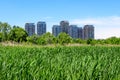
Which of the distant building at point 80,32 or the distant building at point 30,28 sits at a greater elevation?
the distant building at point 30,28

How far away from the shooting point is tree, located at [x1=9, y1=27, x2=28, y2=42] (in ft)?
237

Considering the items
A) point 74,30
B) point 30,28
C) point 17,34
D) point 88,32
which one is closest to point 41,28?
point 30,28

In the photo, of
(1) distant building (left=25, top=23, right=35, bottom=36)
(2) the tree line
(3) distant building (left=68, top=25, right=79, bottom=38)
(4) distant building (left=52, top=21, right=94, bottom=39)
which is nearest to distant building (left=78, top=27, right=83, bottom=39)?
(4) distant building (left=52, top=21, right=94, bottom=39)

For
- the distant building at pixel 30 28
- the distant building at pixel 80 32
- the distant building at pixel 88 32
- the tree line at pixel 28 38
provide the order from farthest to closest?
the distant building at pixel 88 32
the distant building at pixel 80 32
the distant building at pixel 30 28
the tree line at pixel 28 38

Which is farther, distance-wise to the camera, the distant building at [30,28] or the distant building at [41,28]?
the distant building at [41,28]

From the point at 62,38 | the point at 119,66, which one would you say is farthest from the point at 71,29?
the point at 119,66

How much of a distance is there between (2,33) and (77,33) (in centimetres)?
8360

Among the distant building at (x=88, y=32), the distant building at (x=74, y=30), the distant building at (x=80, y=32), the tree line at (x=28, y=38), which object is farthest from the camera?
the distant building at (x=88, y=32)

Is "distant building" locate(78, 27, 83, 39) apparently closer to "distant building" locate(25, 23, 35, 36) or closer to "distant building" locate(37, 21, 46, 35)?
"distant building" locate(37, 21, 46, 35)

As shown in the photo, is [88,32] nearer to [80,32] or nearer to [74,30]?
[80,32]

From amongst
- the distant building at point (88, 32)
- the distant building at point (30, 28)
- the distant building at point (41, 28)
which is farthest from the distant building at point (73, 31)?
the distant building at point (30, 28)

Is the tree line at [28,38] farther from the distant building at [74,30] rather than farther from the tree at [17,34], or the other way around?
the distant building at [74,30]

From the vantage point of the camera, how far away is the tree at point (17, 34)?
72125 millimetres

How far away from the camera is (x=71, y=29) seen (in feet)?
504
